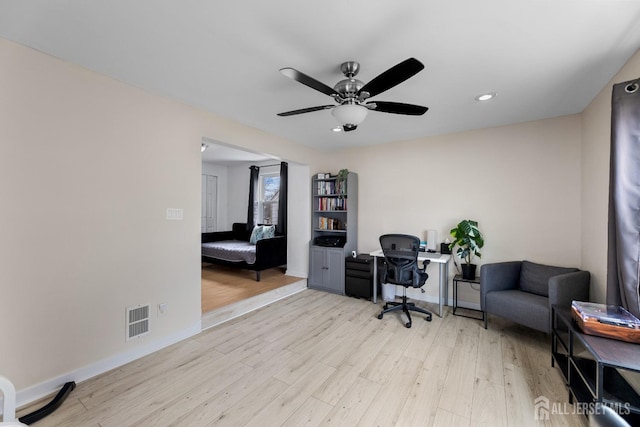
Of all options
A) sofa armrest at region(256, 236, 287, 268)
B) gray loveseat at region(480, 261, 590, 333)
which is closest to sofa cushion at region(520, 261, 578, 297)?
gray loveseat at region(480, 261, 590, 333)

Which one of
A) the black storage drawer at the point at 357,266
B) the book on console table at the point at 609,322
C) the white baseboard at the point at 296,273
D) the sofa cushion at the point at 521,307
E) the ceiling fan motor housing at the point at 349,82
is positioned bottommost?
the white baseboard at the point at 296,273

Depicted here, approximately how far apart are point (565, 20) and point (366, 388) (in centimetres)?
284

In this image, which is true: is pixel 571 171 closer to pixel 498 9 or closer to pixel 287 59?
pixel 498 9

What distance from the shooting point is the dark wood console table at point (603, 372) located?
1456 millimetres

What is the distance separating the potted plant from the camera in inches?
133

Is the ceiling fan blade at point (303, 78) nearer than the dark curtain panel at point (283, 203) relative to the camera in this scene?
Yes

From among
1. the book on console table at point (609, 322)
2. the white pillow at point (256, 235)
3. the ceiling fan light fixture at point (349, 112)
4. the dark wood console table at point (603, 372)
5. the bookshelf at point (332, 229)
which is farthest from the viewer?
the white pillow at point (256, 235)

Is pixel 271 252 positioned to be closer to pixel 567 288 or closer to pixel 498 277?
pixel 498 277

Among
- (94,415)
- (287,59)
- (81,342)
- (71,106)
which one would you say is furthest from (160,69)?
(94,415)

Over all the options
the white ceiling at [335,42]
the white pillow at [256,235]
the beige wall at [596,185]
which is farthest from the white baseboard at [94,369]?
the beige wall at [596,185]

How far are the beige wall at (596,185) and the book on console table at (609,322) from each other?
32.1 inches

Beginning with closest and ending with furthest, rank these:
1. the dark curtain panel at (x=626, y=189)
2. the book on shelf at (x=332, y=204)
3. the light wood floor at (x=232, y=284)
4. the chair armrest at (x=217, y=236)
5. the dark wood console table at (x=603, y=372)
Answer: the dark wood console table at (x=603, y=372) → the dark curtain panel at (x=626, y=189) → the light wood floor at (x=232, y=284) → the book on shelf at (x=332, y=204) → the chair armrest at (x=217, y=236)

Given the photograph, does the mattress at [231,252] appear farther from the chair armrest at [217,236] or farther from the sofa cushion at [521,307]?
the sofa cushion at [521,307]

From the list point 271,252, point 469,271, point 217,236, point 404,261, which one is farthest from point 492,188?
point 217,236
